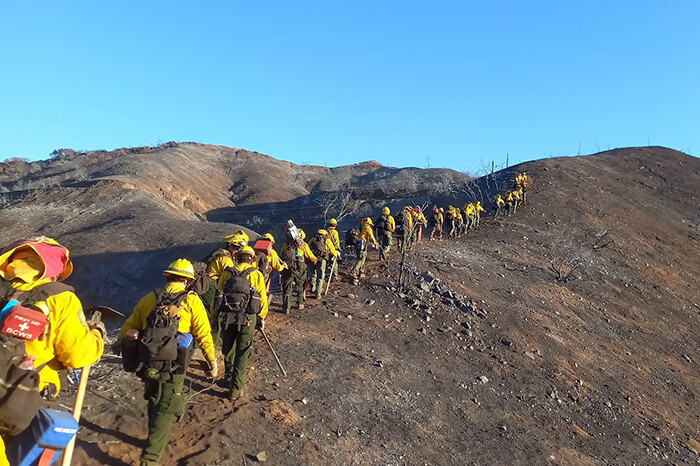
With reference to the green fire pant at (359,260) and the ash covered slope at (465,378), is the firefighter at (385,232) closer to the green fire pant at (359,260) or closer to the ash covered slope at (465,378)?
the ash covered slope at (465,378)

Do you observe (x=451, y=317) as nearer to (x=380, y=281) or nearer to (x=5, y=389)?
(x=380, y=281)

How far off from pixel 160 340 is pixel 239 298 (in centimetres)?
168

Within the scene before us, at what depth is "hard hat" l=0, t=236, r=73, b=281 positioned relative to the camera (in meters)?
2.93

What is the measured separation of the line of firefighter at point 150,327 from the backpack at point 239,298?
1 centimetres

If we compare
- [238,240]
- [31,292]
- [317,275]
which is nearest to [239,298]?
[238,240]

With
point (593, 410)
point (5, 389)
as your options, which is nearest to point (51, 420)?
point (5, 389)

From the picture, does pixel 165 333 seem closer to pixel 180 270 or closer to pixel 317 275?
pixel 180 270

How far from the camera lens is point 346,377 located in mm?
7527

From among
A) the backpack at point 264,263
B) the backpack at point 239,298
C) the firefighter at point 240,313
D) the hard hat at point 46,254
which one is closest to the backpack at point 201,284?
the firefighter at point 240,313

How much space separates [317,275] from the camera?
1141 cm

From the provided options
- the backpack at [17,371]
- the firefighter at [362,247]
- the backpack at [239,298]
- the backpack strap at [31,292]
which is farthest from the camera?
the firefighter at [362,247]

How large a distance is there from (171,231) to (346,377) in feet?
57.9

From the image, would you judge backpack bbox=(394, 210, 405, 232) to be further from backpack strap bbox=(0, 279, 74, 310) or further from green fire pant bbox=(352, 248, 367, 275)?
backpack strap bbox=(0, 279, 74, 310)

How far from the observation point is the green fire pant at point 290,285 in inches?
391
